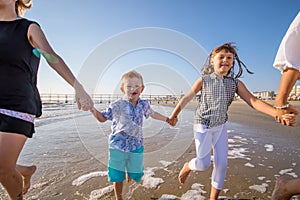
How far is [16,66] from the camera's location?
1.55m

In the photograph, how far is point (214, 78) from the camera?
8.14 ft

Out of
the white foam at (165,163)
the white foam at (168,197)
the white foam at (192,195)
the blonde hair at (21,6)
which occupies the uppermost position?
the blonde hair at (21,6)

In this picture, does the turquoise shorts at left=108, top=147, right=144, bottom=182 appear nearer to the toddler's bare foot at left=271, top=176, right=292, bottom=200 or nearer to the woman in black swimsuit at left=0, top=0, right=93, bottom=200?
the woman in black swimsuit at left=0, top=0, right=93, bottom=200

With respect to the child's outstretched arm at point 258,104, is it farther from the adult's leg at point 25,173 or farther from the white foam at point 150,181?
the adult's leg at point 25,173

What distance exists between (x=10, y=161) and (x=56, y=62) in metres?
0.84

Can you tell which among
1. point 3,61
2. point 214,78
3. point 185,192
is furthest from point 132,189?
point 3,61

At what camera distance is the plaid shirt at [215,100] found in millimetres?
2328

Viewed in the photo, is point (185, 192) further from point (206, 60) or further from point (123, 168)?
point (206, 60)

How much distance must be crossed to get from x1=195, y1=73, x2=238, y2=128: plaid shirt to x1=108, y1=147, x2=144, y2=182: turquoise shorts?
0.87m

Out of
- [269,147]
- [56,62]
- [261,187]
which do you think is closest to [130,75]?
[56,62]

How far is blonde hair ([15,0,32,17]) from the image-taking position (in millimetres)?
1822

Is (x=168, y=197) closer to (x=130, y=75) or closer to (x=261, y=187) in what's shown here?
(x=261, y=187)

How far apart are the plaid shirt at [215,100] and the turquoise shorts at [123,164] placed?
2.85 ft

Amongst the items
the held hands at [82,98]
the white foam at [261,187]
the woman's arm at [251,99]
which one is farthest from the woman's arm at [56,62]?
the white foam at [261,187]
